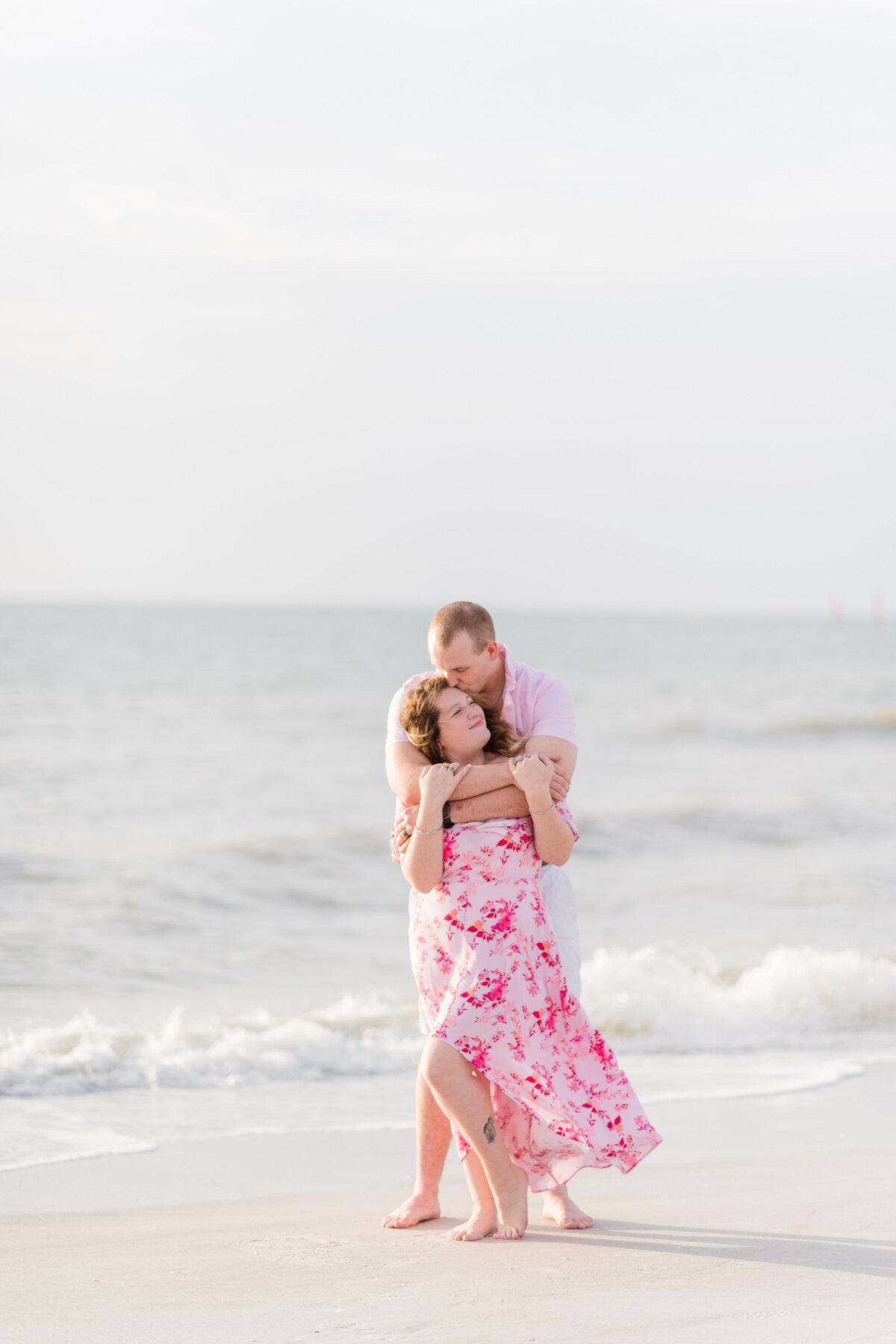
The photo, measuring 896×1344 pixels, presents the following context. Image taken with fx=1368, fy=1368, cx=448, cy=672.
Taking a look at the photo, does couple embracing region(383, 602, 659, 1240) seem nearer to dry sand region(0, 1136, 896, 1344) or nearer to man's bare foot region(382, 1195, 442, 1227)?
man's bare foot region(382, 1195, 442, 1227)

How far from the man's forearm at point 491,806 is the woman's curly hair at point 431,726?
142 mm

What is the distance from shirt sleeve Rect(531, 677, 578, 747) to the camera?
12.7 ft

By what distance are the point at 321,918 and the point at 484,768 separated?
5958 mm

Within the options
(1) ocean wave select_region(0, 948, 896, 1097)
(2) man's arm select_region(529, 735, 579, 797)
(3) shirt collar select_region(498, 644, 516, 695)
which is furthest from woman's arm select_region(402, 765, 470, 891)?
(1) ocean wave select_region(0, 948, 896, 1097)

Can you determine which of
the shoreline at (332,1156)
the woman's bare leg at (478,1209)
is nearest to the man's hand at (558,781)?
the woman's bare leg at (478,1209)

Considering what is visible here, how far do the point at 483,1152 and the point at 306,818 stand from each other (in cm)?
951

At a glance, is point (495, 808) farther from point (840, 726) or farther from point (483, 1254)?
point (840, 726)

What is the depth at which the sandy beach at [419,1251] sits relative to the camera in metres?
3.11

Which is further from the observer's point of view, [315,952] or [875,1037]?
[315,952]

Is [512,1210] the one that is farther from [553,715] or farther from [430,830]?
[553,715]

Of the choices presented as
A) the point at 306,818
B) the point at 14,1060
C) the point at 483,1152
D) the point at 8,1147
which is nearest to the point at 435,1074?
the point at 483,1152

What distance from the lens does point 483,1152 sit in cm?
372

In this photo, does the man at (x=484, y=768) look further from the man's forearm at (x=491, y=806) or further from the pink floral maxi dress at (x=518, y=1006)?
the pink floral maxi dress at (x=518, y=1006)

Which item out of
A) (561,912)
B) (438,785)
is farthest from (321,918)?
(438,785)
